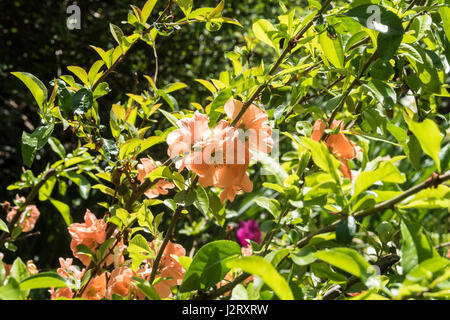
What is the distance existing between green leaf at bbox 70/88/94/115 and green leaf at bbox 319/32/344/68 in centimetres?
32

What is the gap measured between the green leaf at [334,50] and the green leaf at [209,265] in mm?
268

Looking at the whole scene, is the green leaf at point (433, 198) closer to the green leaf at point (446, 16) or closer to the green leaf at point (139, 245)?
the green leaf at point (446, 16)

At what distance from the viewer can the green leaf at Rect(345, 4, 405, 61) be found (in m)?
0.48

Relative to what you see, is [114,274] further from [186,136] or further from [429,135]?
[429,135]

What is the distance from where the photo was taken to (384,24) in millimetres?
479

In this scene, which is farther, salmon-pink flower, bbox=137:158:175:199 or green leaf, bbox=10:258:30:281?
salmon-pink flower, bbox=137:158:175:199

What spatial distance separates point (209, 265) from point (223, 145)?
147 millimetres

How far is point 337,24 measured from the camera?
604 millimetres

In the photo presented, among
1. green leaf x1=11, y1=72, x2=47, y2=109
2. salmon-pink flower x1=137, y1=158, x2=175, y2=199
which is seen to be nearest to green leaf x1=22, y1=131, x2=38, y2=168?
green leaf x1=11, y1=72, x2=47, y2=109

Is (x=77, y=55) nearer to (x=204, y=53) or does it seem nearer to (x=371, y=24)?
(x=204, y=53)

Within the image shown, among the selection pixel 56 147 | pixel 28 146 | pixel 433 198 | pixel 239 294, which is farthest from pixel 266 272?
pixel 56 147

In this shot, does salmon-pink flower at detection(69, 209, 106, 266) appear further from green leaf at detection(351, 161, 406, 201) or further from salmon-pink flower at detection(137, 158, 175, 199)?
green leaf at detection(351, 161, 406, 201)

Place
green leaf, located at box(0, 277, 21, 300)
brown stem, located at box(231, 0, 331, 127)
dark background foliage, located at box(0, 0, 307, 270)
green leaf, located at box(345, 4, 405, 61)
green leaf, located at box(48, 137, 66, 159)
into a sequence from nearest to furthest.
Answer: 1. green leaf, located at box(0, 277, 21, 300)
2. green leaf, located at box(345, 4, 405, 61)
3. brown stem, located at box(231, 0, 331, 127)
4. green leaf, located at box(48, 137, 66, 159)
5. dark background foliage, located at box(0, 0, 307, 270)

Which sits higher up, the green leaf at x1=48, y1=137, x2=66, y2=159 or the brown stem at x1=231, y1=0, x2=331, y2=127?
the brown stem at x1=231, y1=0, x2=331, y2=127
